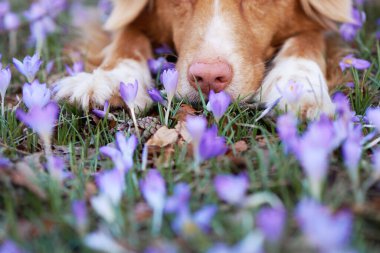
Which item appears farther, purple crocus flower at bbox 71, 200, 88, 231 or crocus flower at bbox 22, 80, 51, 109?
crocus flower at bbox 22, 80, 51, 109

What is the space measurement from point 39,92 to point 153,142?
1.73 feet

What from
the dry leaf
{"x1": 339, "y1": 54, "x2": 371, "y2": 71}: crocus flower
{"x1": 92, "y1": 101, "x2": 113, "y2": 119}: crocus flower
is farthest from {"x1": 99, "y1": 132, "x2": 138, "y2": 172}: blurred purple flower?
{"x1": 339, "y1": 54, "x2": 371, "y2": 71}: crocus flower

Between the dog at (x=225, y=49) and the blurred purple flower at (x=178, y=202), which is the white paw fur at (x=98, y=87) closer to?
the dog at (x=225, y=49)

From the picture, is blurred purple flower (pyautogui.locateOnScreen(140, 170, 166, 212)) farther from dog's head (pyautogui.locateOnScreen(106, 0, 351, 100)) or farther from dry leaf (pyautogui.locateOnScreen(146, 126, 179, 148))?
dog's head (pyautogui.locateOnScreen(106, 0, 351, 100))

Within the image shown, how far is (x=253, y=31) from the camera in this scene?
3.34 m

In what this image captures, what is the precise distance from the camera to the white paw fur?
9.43ft

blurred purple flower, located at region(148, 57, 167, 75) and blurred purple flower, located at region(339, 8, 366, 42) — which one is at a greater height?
blurred purple flower, located at region(148, 57, 167, 75)

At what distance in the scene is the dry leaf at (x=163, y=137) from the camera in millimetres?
2420

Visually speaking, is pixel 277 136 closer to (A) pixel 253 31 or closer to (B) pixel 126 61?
(A) pixel 253 31

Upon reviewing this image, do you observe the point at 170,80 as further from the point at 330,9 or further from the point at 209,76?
the point at 330,9

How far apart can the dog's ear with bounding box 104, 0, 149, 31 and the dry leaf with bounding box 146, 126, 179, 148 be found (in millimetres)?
1498

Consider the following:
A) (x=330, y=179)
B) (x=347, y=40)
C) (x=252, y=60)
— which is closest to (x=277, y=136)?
(x=330, y=179)

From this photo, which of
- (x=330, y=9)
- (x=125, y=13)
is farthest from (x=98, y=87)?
(x=330, y=9)

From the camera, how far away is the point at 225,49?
3018mm
